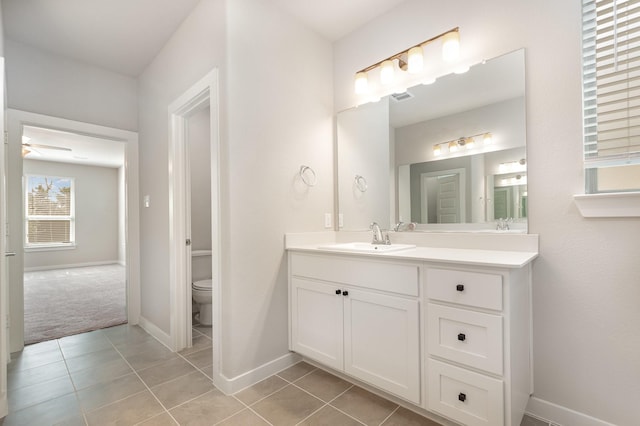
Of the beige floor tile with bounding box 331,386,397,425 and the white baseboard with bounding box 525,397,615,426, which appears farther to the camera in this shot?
the beige floor tile with bounding box 331,386,397,425

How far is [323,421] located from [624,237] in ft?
5.58

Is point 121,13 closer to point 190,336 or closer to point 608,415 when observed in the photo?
point 190,336

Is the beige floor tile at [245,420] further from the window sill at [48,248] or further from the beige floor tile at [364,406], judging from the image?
the window sill at [48,248]

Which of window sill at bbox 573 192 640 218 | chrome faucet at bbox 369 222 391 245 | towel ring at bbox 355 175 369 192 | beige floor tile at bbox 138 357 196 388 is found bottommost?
beige floor tile at bbox 138 357 196 388

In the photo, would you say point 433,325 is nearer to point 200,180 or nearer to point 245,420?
point 245,420

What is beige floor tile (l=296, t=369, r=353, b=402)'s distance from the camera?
6.03 ft

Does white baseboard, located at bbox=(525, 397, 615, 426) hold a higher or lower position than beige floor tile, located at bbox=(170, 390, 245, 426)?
higher

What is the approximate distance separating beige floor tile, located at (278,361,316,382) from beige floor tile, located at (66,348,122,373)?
136 centimetres

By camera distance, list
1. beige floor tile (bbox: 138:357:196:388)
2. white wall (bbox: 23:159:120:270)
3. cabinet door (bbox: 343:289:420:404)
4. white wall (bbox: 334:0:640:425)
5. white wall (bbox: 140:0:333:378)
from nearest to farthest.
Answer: white wall (bbox: 334:0:640:425)
cabinet door (bbox: 343:289:420:404)
white wall (bbox: 140:0:333:378)
beige floor tile (bbox: 138:357:196:388)
white wall (bbox: 23:159:120:270)

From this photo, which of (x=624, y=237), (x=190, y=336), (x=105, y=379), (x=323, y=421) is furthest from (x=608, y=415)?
(x=105, y=379)

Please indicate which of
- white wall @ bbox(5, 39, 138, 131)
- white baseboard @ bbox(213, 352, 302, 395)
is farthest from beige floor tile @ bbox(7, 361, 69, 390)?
white wall @ bbox(5, 39, 138, 131)

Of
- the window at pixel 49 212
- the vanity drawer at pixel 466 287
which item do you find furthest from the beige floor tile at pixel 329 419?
the window at pixel 49 212

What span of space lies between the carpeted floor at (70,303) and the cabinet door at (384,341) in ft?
9.08

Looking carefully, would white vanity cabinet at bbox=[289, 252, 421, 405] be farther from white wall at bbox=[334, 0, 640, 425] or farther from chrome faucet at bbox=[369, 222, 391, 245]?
white wall at bbox=[334, 0, 640, 425]
